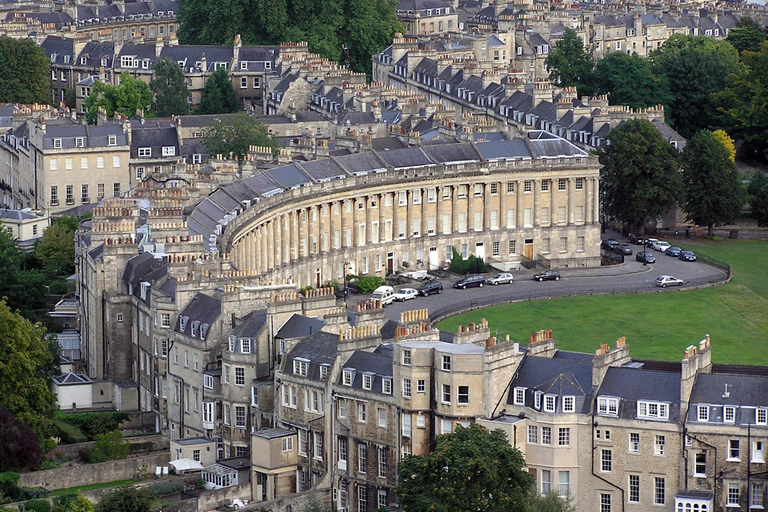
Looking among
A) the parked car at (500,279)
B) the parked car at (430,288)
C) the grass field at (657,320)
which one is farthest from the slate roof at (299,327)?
the parked car at (500,279)

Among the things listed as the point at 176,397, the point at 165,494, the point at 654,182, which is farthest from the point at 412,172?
the point at 165,494

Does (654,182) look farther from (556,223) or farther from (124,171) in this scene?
(124,171)

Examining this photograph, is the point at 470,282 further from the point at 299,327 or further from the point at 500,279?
the point at 299,327

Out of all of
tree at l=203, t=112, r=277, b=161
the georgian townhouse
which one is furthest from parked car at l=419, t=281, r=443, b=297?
the georgian townhouse

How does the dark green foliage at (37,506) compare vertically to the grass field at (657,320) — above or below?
below

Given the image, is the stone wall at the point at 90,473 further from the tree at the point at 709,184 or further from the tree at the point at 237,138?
the tree at the point at 709,184

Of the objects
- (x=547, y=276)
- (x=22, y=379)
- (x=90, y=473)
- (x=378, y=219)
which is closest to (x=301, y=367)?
(x=90, y=473)

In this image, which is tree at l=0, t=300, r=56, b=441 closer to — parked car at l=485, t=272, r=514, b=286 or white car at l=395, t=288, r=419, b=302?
white car at l=395, t=288, r=419, b=302
